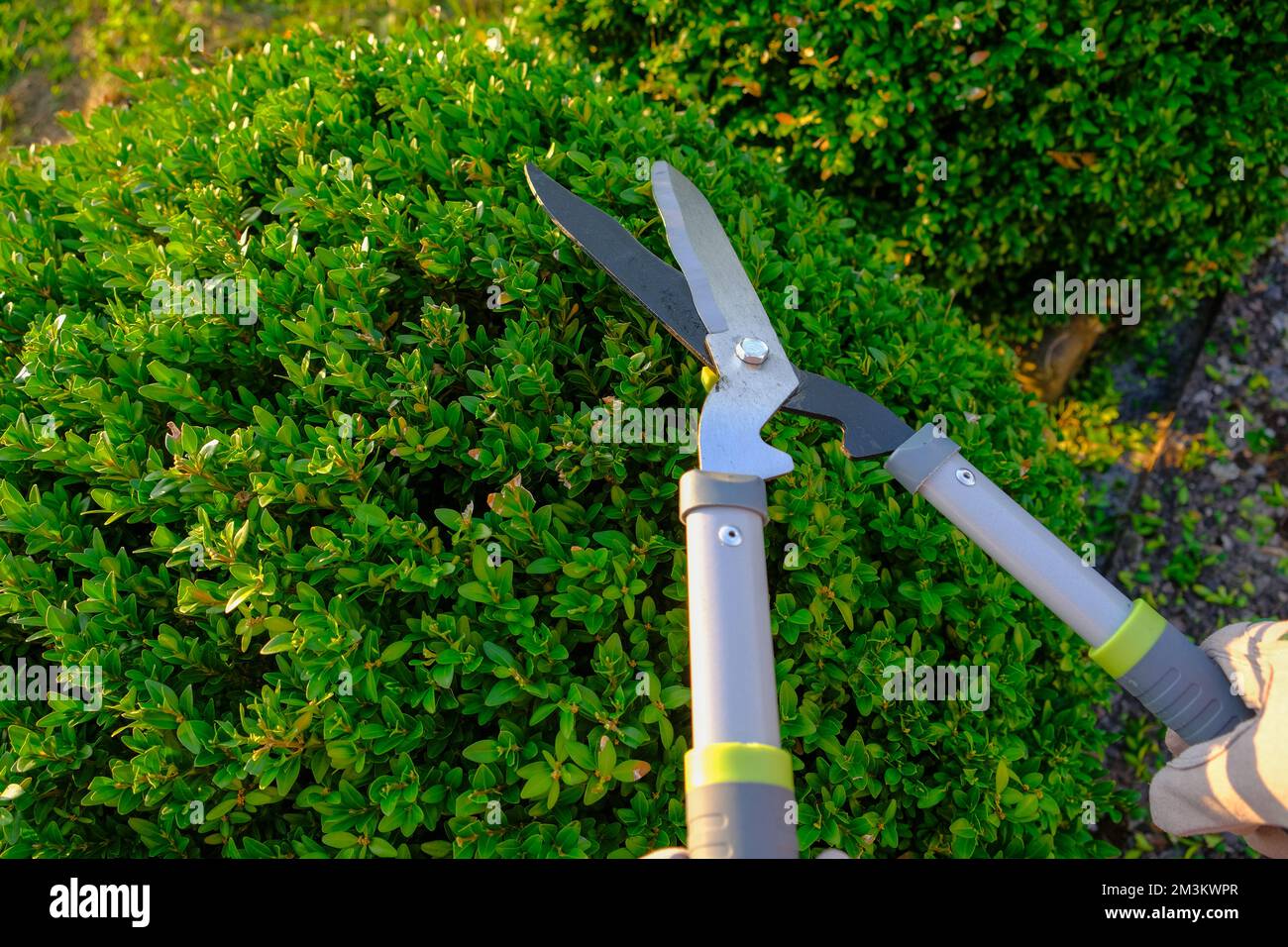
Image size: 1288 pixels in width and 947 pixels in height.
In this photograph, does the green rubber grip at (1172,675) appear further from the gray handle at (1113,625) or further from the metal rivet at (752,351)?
the metal rivet at (752,351)

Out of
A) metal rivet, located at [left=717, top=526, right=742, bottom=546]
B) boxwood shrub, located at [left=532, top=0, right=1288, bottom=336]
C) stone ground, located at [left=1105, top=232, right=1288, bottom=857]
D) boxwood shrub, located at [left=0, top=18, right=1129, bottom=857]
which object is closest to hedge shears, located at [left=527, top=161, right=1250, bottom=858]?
metal rivet, located at [left=717, top=526, right=742, bottom=546]

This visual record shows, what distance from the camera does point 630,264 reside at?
210 cm

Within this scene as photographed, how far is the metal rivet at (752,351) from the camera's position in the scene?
1.95 meters

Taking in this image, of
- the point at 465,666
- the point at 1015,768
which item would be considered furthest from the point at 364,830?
the point at 1015,768

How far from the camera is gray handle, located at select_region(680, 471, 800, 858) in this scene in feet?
4.85

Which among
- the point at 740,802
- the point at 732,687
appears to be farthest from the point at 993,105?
the point at 740,802

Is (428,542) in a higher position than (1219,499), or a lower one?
lower

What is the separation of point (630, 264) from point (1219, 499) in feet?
13.8

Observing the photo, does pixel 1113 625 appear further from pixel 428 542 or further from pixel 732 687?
pixel 428 542

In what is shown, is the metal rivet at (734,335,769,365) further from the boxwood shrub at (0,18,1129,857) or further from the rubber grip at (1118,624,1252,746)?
the rubber grip at (1118,624,1252,746)

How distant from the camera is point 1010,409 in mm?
3230

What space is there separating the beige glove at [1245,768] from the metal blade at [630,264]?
1.09 m

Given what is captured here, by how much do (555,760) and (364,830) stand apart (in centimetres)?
41

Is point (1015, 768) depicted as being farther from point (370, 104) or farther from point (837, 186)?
point (837, 186)
